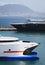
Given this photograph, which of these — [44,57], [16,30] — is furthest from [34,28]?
[44,57]

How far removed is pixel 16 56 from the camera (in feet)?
121

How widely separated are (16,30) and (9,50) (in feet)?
231

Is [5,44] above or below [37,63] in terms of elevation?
above

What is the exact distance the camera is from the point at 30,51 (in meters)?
38.8

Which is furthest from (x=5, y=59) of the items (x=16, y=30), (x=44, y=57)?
(x=16, y=30)

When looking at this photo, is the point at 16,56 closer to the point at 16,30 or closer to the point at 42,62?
the point at 42,62

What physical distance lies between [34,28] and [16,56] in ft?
241

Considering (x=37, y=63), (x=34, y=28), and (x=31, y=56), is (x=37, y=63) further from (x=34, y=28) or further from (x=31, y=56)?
(x=34, y=28)

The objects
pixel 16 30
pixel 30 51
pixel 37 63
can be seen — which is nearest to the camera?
pixel 37 63

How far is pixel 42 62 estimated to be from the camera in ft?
118

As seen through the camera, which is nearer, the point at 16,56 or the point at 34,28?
the point at 16,56

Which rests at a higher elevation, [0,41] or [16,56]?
[0,41]

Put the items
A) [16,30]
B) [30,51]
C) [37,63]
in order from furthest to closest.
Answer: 1. [16,30]
2. [30,51]
3. [37,63]

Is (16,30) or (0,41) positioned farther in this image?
(16,30)
